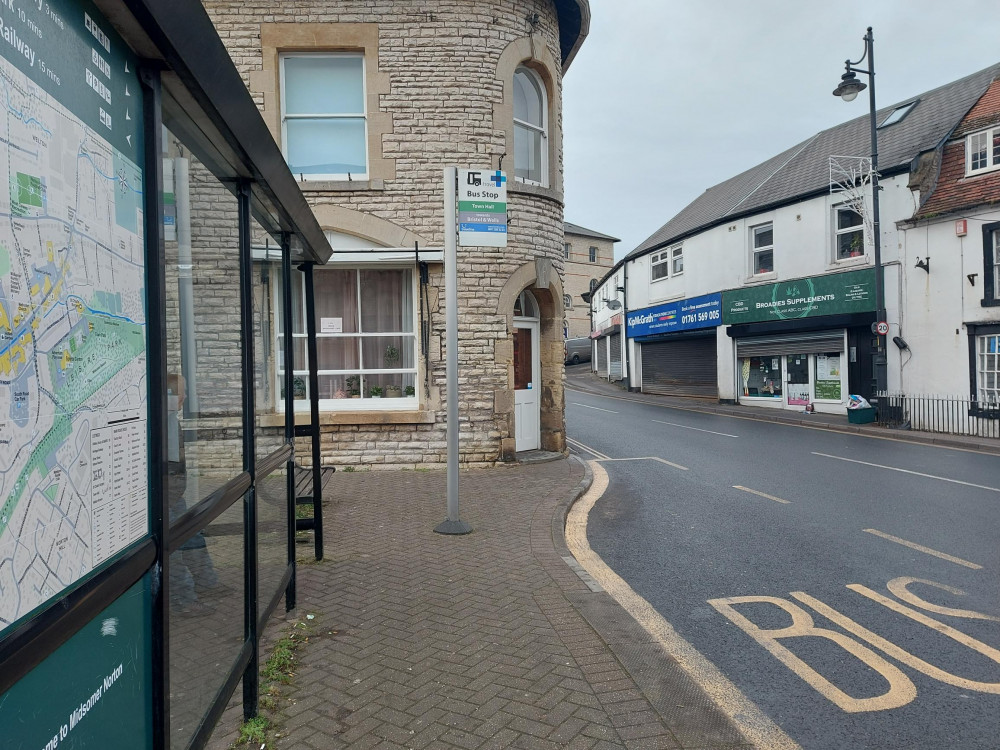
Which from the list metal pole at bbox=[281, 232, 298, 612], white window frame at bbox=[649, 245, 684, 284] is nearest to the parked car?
white window frame at bbox=[649, 245, 684, 284]

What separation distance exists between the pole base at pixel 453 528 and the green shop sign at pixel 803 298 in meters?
17.0

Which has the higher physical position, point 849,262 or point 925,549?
point 849,262

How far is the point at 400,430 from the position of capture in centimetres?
1115

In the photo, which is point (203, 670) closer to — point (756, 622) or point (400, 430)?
point (756, 622)

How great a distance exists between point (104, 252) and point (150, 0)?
66 cm

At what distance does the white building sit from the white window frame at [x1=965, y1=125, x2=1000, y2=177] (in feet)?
0.64

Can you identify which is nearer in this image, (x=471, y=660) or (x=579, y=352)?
(x=471, y=660)

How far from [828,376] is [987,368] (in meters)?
5.36

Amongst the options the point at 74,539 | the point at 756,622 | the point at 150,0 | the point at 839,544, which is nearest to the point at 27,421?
the point at 74,539

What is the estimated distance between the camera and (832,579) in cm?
568

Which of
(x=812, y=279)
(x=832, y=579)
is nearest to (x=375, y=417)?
(x=832, y=579)

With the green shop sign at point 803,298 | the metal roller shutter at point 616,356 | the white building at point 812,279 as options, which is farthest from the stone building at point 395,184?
the metal roller shutter at point 616,356

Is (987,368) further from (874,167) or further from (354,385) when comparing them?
(354,385)

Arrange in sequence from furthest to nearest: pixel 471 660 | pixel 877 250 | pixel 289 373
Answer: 1. pixel 877 250
2. pixel 289 373
3. pixel 471 660
